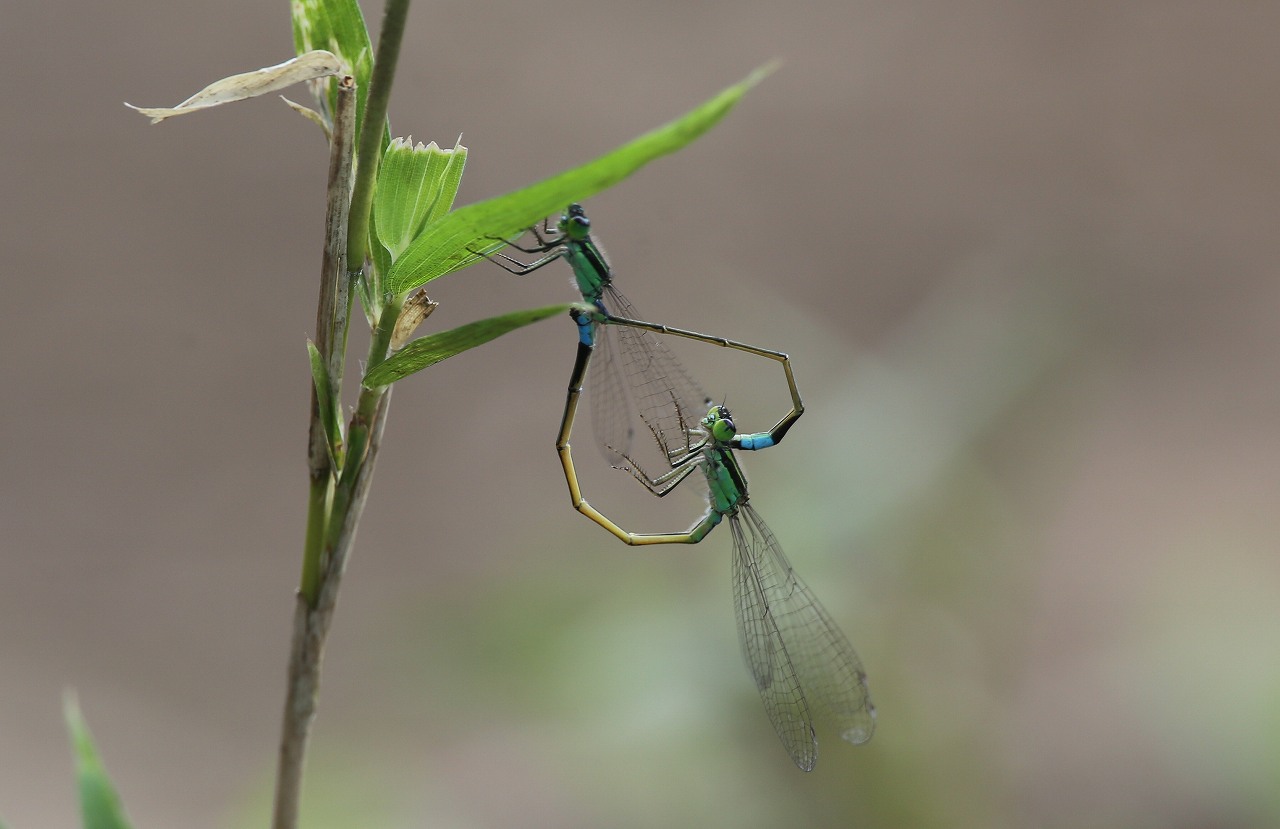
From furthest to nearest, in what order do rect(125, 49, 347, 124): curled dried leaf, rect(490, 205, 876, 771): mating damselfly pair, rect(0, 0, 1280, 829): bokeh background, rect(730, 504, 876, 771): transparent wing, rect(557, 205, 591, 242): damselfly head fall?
1. rect(0, 0, 1280, 829): bokeh background
2. rect(730, 504, 876, 771): transparent wing
3. rect(490, 205, 876, 771): mating damselfly pair
4. rect(557, 205, 591, 242): damselfly head
5. rect(125, 49, 347, 124): curled dried leaf

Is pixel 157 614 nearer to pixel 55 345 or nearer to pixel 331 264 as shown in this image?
pixel 55 345

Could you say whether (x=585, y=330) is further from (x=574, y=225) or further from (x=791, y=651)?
(x=791, y=651)

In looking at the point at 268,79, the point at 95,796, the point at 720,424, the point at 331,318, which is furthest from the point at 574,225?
the point at 95,796

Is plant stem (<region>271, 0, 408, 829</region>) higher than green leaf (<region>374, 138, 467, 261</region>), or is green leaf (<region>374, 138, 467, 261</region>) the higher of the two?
green leaf (<region>374, 138, 467, 261</region>)

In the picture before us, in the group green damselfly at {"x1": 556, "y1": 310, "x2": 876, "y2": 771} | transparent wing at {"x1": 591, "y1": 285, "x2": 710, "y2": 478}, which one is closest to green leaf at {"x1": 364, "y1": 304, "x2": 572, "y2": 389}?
transparent wing at {"x1": 591, "y1": 285, "x2": 710, "y2": 478}

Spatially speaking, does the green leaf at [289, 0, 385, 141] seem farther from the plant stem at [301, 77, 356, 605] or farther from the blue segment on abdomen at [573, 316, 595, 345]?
the blue segment on abdomen at [573, 316, 595, 345]

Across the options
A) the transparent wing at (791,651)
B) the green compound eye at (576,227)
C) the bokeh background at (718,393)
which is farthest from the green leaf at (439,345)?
the bokeh background at (718,393)

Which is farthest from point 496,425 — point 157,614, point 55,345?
point 55,345
